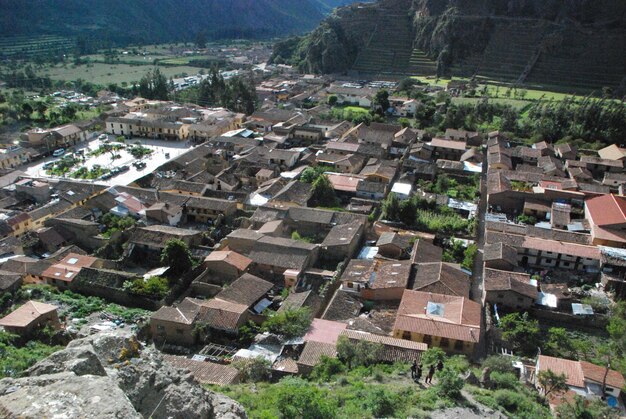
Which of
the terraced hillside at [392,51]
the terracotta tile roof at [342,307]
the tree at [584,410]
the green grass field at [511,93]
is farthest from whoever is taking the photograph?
the terraced hillside at [392,51]

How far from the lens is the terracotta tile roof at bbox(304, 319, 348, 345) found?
61.6ft

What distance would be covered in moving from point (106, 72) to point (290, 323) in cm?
8046

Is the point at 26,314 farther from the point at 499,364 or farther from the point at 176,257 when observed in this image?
the point at 499,364

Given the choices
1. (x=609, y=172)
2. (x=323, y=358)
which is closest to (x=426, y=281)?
(x=323, y=358)

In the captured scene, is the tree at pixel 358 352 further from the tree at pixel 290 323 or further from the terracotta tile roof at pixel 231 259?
the terracotta tile roof at pixel 231 259

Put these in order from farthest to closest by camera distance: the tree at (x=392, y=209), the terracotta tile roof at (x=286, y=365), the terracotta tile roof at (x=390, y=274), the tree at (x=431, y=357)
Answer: the tree at (x=392, y=209)
the terracotta tile roof at (x=390, y=274)
the terracotta tile roof at (x=286, y=365)
the tree at (x=431, y=357)

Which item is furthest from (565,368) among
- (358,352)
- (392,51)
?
(392,51)

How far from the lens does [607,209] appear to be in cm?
2906

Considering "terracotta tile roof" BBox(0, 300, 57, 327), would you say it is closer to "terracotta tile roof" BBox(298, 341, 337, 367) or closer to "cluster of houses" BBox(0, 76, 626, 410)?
"cluster of houses" BBox(0, 76, 626, 410)

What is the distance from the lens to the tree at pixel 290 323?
19.2 metres

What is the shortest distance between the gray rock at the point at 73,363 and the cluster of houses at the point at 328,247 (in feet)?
30.6

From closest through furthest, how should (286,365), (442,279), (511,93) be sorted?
(286,365), (442,279), (511,93)

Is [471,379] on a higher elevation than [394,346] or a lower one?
higher

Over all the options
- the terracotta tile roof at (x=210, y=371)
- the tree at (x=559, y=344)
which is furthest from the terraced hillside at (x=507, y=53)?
the terracotta tile roof at (x=210, y=371)
